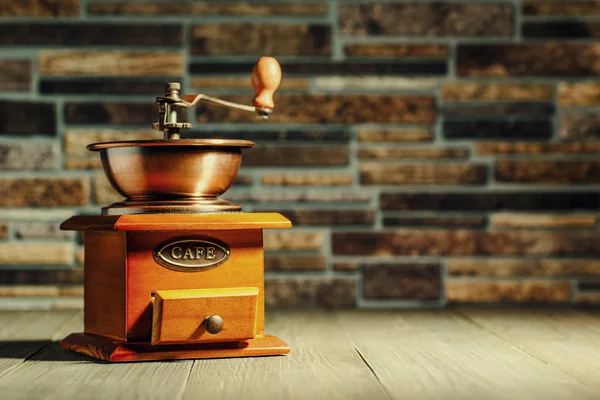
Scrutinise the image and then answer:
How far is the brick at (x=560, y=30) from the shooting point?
83.4 inches

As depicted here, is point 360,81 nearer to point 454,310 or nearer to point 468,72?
point 468,72

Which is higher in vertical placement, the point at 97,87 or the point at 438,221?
the point at 97,87

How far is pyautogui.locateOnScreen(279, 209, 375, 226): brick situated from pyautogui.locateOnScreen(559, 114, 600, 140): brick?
0.61 m

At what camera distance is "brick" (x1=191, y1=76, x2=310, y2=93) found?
2072 mm

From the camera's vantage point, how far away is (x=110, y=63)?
2.07 meters

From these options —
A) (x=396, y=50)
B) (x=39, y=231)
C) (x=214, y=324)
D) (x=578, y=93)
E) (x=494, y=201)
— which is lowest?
(x=214, y=324)

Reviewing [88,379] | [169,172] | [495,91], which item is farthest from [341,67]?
[88,379]

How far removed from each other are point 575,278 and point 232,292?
1.17 meters

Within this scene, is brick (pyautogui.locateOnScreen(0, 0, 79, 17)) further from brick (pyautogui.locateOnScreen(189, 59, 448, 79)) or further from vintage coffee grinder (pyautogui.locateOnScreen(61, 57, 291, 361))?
vintage coffee grinder (pyautogui.locateOnScreen(61, 57, 291, 361))

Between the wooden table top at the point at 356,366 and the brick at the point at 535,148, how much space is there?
0.50 meters

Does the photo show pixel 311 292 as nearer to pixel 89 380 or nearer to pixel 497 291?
pixel 497 291

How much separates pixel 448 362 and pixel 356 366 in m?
0.18

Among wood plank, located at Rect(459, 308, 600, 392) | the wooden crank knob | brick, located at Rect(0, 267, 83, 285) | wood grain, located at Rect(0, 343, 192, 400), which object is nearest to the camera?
wood grain, located at Rect(0, 343, 192, 400)

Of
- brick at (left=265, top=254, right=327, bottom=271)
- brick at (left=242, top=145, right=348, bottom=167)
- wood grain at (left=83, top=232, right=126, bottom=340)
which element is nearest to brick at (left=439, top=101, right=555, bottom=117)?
brick at (left=242, top=145, right=348, bottom=167)
